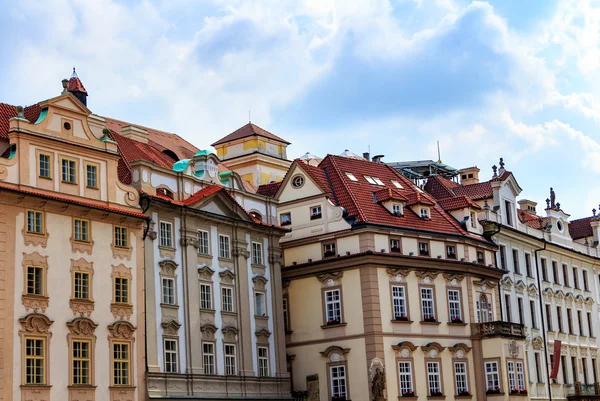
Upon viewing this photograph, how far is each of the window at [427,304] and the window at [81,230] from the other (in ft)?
83.7

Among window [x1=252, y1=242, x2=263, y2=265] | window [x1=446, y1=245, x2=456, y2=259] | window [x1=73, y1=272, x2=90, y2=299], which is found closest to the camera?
window [x1=73, y1=272, x2=90, y2=299]

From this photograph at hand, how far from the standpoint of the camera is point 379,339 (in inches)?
2616

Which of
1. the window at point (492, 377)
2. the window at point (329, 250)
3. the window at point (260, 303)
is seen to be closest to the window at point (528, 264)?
the window at point (492, 377)

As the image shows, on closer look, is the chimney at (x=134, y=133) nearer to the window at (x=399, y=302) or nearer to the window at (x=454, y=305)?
the window at (x=399, y=302)

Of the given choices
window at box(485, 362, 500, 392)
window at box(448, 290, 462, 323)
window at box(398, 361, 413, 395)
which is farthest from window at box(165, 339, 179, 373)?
window at box(485, 362, 500, 392)

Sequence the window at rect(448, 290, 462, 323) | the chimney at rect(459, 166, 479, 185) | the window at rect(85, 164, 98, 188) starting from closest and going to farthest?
the window at rect(85, 164, 98, 188), the window at rect(448, 290, 462, 323), the chimney at rect(459, 166, 479, 185)

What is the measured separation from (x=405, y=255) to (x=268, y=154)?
21617mm

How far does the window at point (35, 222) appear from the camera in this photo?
165 feet

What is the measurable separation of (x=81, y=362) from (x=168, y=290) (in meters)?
7.89

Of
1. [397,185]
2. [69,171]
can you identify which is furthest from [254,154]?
[69,171]

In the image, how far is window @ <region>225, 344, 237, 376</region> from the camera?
Result: 60781 mm

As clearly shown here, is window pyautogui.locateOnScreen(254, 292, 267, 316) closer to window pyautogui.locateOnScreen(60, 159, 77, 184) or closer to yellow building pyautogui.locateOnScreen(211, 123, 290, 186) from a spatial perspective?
window pyautogui.locateOnScreen(60, 159, 77, 184)

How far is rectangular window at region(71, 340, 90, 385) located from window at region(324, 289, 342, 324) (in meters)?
20.5

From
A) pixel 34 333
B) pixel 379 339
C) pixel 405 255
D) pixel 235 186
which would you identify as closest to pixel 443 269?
pixel 405 255
